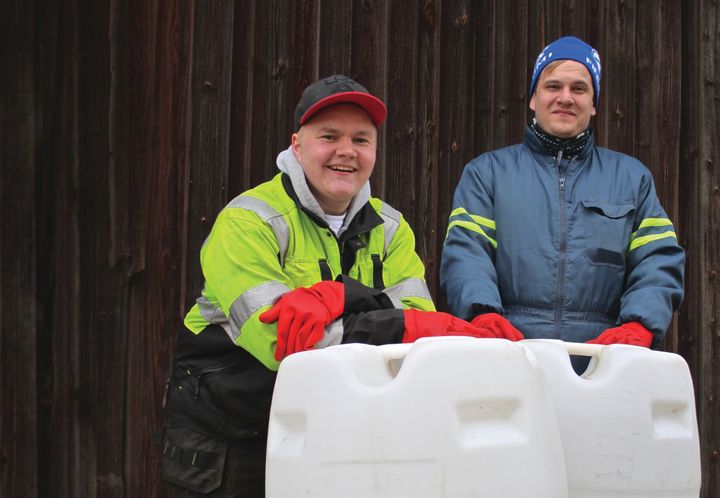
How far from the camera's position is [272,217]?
263 centimetres

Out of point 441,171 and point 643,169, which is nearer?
point 643,169

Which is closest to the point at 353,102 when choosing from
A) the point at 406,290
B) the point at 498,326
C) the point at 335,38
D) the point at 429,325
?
the point at 406,290

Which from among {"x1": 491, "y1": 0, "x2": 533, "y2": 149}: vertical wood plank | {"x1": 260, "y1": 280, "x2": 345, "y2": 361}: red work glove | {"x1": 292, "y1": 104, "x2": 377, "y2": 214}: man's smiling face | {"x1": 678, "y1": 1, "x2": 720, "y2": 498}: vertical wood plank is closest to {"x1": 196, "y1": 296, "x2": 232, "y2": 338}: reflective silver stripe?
{"x1": 260, "y1": 280, "x2": 345, "y2": 361}: red work glove

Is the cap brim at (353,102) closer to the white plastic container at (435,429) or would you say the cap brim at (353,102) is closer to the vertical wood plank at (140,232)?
the white plastic container at (435,429)

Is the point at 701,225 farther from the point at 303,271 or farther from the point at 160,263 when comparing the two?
the point at 303,271

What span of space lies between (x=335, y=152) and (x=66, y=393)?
4.92 feet

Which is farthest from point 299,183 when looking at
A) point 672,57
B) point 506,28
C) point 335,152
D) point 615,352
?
point 672,57

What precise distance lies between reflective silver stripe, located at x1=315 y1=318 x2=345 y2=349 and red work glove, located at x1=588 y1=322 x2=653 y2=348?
2.89 feet

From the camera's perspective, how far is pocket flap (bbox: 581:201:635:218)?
3.34m

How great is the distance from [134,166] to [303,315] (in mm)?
1556

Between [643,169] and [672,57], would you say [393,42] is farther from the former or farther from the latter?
[672,57]

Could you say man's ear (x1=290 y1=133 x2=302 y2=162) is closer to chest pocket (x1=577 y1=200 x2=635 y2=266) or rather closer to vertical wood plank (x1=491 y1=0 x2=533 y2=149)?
chest pocket (x1=577 y1=200 x2=635 y2=266)

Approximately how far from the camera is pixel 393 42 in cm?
437

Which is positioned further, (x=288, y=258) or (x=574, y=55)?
(x=574, y=55)
